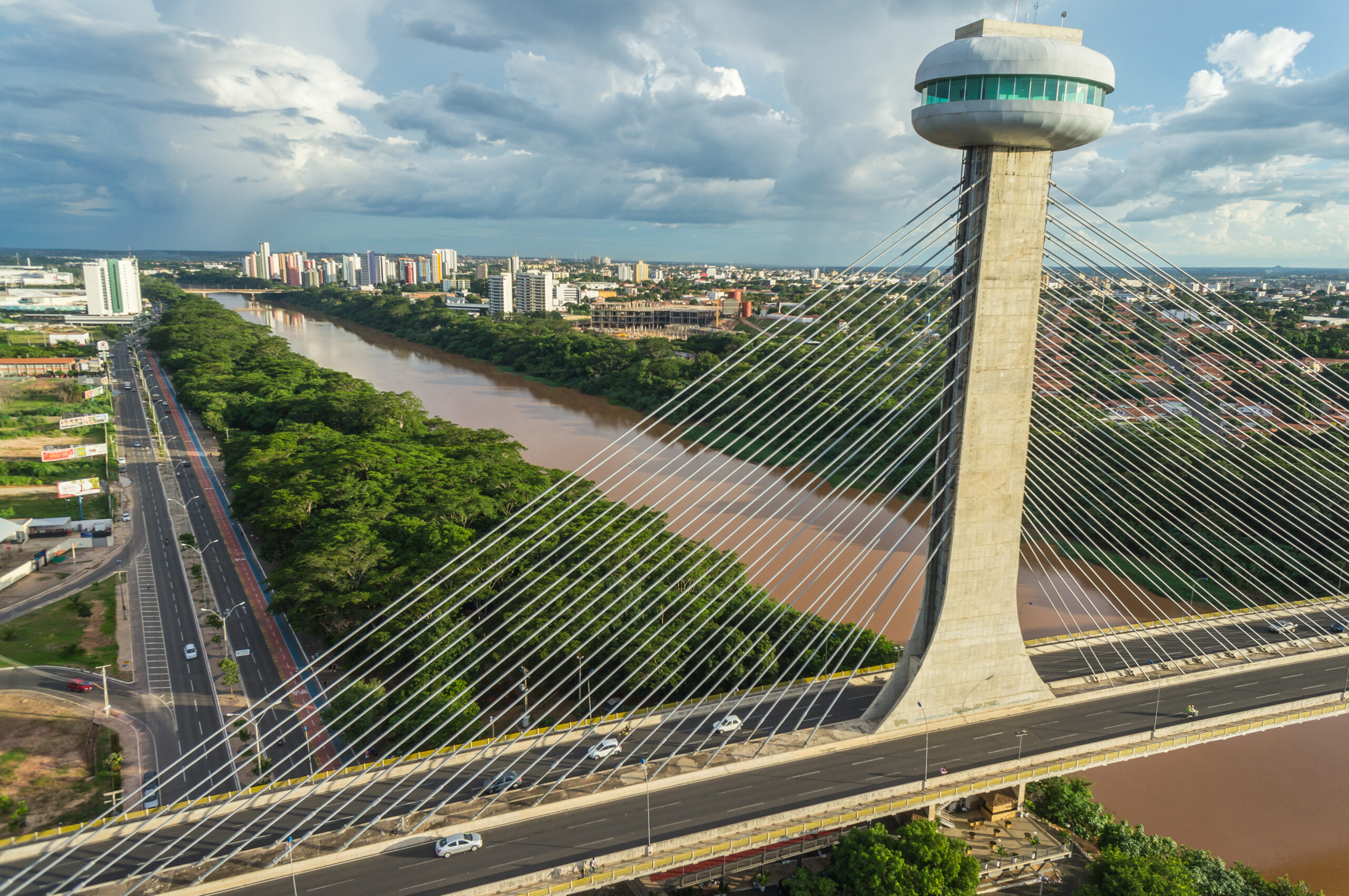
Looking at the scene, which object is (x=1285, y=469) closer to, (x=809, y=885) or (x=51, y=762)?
(x=809, y=885)

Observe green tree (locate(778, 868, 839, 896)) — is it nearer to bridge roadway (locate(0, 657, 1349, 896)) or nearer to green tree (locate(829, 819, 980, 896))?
green tree (locate(829, 819, 980, 896))

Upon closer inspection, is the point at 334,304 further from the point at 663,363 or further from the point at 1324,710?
the point at 1324,710

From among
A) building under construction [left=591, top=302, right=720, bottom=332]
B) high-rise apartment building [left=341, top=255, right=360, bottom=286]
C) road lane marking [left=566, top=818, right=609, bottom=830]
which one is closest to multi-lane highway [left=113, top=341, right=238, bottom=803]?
road lane marking [left=566, top=818, right=609, bottom=830]

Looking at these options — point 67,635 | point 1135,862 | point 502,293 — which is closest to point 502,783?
point 1135,862

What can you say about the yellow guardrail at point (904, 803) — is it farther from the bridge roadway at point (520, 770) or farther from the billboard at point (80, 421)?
the billboard at point (80, 421)

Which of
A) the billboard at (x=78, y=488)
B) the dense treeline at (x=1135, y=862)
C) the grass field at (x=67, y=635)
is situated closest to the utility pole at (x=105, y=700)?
the grass field at (x=67, y=635)
